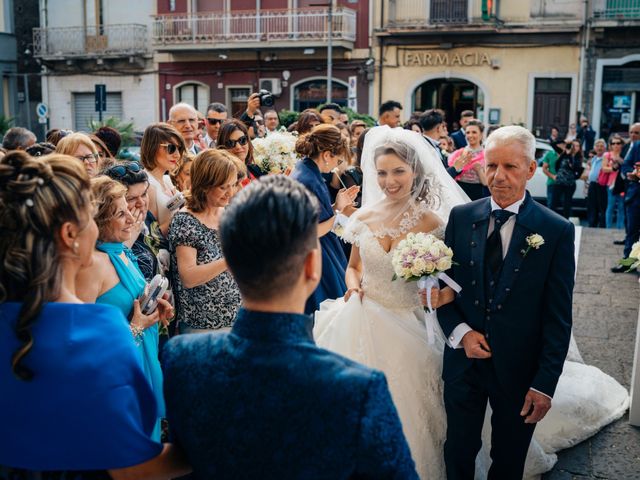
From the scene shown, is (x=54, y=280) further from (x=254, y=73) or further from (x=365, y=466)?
(x=254, y=73)

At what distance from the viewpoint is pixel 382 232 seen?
402 centimetres

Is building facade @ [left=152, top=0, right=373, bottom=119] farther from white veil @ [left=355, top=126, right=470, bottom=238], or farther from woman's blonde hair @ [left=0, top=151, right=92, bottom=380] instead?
woman's blonde hair @ [left=0, top=151, right=92, bottom=380]

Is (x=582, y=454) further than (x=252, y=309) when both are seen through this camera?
Yes

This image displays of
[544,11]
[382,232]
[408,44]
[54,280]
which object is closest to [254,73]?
[408,44]

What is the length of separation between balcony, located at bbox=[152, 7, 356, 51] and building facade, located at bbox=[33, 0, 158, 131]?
125 centimetres

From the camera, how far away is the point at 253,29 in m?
26.0

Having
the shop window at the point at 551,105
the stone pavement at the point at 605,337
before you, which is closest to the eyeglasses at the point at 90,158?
the stone pavement at the point at 605,337

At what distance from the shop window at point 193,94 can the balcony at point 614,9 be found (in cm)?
1424

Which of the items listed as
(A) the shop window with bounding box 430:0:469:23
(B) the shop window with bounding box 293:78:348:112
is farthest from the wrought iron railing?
(A) the shop window with bounding box 430:0:469:23

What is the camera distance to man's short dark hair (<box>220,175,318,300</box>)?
1.58 metres

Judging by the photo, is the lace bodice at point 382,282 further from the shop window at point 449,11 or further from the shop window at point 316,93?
the shop window at point 316,93

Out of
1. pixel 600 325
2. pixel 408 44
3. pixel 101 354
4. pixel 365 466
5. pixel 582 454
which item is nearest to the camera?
pixel 365 466

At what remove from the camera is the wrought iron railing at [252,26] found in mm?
24719

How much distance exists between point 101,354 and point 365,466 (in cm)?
71
